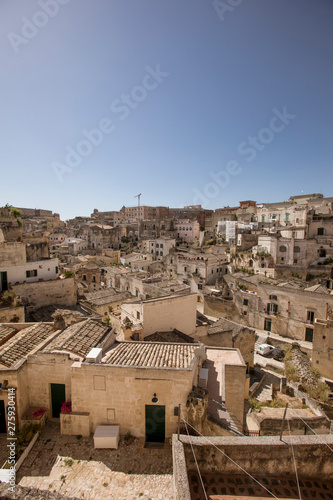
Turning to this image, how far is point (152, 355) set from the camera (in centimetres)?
843

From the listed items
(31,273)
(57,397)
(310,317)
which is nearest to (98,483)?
(57,397)

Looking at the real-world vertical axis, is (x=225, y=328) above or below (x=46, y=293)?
below

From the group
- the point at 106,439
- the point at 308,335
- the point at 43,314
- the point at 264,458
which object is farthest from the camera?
the point at 308,335

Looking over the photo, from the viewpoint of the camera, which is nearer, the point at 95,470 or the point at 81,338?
the point at 95,470

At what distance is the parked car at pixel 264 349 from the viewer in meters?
22.2

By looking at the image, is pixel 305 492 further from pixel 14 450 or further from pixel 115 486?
pixel 14 450

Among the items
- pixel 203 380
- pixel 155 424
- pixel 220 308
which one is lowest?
pixel 220 308

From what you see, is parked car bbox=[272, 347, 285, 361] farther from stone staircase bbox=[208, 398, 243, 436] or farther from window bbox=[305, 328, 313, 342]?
stone staircase bbox=[208, 398, 243, 436]

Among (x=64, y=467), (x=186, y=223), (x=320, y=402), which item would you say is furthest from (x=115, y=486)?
(x=186, y=223)

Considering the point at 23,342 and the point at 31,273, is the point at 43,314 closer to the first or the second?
the point at 31,273

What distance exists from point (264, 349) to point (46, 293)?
1939 centimetres

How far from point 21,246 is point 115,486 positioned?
12980 millimetres

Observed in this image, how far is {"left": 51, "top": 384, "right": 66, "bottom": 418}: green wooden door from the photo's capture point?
25.9 feet

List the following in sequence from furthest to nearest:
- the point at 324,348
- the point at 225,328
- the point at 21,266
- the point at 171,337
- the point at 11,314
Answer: the point at 324,348 < the point at 225,328 < the point at 21,266 < the point at 171,337 < the point at 11,314
